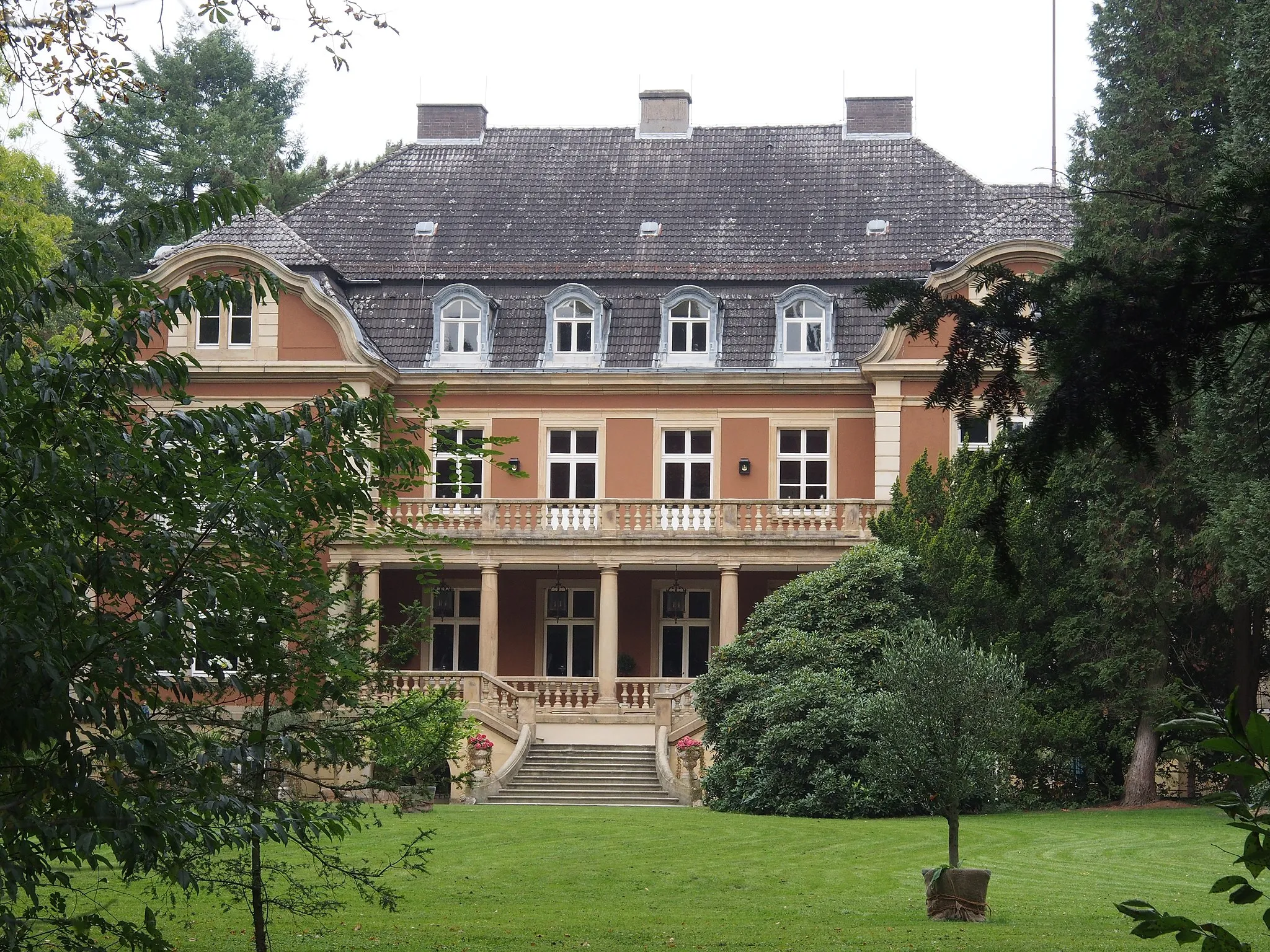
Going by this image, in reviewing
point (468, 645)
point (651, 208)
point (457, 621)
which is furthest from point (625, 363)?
point (468, 645)

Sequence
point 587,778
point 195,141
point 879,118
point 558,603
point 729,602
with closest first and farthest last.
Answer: point 587,778, point 729,602, point 558,603, point 879,118, point 195,141

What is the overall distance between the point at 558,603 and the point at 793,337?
698 centimetres

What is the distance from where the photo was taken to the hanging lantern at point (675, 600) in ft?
100

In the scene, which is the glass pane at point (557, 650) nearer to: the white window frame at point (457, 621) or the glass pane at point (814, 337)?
the white window frame at point (457, 621)

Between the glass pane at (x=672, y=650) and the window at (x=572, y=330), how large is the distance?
571 cm

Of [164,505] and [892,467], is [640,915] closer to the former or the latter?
[164,505]

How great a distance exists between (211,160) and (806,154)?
64.5 ft

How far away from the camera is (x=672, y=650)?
3105 centimetres

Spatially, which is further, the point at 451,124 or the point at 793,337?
the point at 451,124

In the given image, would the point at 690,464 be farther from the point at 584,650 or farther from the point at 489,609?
the point at 489,609

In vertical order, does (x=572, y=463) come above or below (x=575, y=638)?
above

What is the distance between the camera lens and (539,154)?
34562mm

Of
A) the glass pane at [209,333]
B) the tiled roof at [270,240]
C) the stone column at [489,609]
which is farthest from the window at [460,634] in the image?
the tiled roof at [270,240]

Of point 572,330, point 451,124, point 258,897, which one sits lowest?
point 258,897
